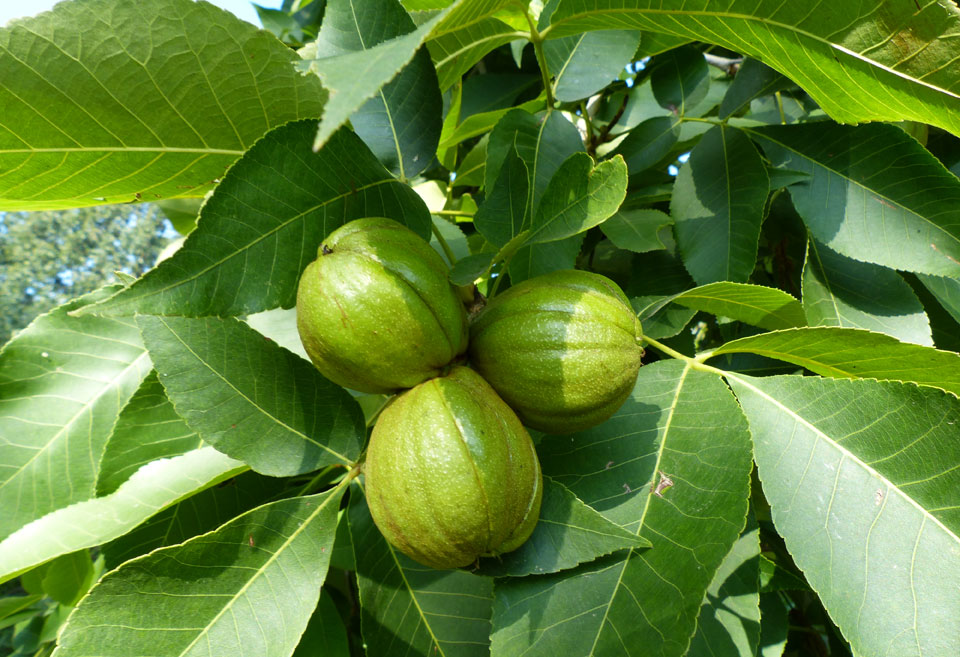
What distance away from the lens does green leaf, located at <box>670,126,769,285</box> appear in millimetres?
1473

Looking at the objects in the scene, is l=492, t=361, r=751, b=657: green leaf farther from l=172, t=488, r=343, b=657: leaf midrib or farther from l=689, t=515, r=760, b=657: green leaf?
l=172, t=488, r=343, b=657: leaf midrib

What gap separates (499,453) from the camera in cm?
89

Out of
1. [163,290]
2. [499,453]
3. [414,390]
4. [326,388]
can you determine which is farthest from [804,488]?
[163,290]

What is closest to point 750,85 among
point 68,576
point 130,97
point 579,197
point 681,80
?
point 681,80

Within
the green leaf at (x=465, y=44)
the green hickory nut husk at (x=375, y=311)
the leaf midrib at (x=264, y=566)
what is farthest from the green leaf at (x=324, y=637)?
the green leaf at (x=465, y=44)

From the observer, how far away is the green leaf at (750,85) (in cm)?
172

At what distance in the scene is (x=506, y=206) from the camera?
4.00 ft

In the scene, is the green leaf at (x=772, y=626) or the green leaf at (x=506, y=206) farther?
the green leaf at (x=772, y=626)

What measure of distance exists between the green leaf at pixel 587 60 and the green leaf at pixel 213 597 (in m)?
1.27

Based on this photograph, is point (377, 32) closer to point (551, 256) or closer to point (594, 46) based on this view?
point (551, 256)

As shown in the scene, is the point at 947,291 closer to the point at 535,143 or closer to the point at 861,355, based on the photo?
the point at 861,355

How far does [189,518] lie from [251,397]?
419 millimetres

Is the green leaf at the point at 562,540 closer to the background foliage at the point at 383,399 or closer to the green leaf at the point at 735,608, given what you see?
the background foliage at the point at 383,399

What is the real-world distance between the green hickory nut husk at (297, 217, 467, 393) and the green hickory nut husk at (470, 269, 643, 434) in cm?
8
